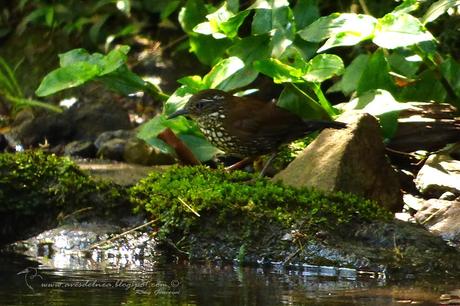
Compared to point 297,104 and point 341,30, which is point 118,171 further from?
point 341,30

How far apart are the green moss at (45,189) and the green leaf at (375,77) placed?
5.50 ft

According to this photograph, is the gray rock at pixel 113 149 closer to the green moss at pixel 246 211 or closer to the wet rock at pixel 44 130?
the wet rock at pixel 44 130

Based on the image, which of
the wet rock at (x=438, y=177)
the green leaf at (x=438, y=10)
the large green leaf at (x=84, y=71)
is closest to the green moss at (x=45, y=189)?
the large green leaf at (x=84, y=71)

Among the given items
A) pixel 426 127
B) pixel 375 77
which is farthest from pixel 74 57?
pixel 426 127

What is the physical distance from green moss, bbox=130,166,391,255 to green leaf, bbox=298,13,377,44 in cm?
94

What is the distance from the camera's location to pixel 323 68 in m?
5.94

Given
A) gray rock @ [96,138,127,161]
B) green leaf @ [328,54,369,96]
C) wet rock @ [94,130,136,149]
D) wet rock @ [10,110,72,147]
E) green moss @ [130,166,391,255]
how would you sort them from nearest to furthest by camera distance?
green moss @ [130,166,391,255] → green leaf @ [328,54,369,96] → gray rock @ [96,138,127,161] → wet rock @ [94,130,136,149] → wet rock @ [10,110,72,147]

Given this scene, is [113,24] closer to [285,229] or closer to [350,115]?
[350,115]

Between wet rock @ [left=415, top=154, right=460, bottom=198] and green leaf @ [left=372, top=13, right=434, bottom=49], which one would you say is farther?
wet rock @ [left=415, top=154, right=460, bottom=198]

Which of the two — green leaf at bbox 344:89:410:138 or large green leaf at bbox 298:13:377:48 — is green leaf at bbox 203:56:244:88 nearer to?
large green leaf at bbox 298:13:377:48

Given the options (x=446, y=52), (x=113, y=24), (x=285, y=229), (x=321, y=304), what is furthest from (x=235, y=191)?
(x=113, y=24)

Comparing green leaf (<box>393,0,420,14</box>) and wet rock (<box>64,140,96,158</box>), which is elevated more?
green leaf (<box>393,0,420,14</box>)

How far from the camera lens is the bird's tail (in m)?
5.66

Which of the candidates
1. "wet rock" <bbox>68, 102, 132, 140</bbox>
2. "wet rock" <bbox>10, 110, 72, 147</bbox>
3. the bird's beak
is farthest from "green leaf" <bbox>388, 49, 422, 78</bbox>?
"wet rock" <bbox>10, 110, 72, 147</bbox>
